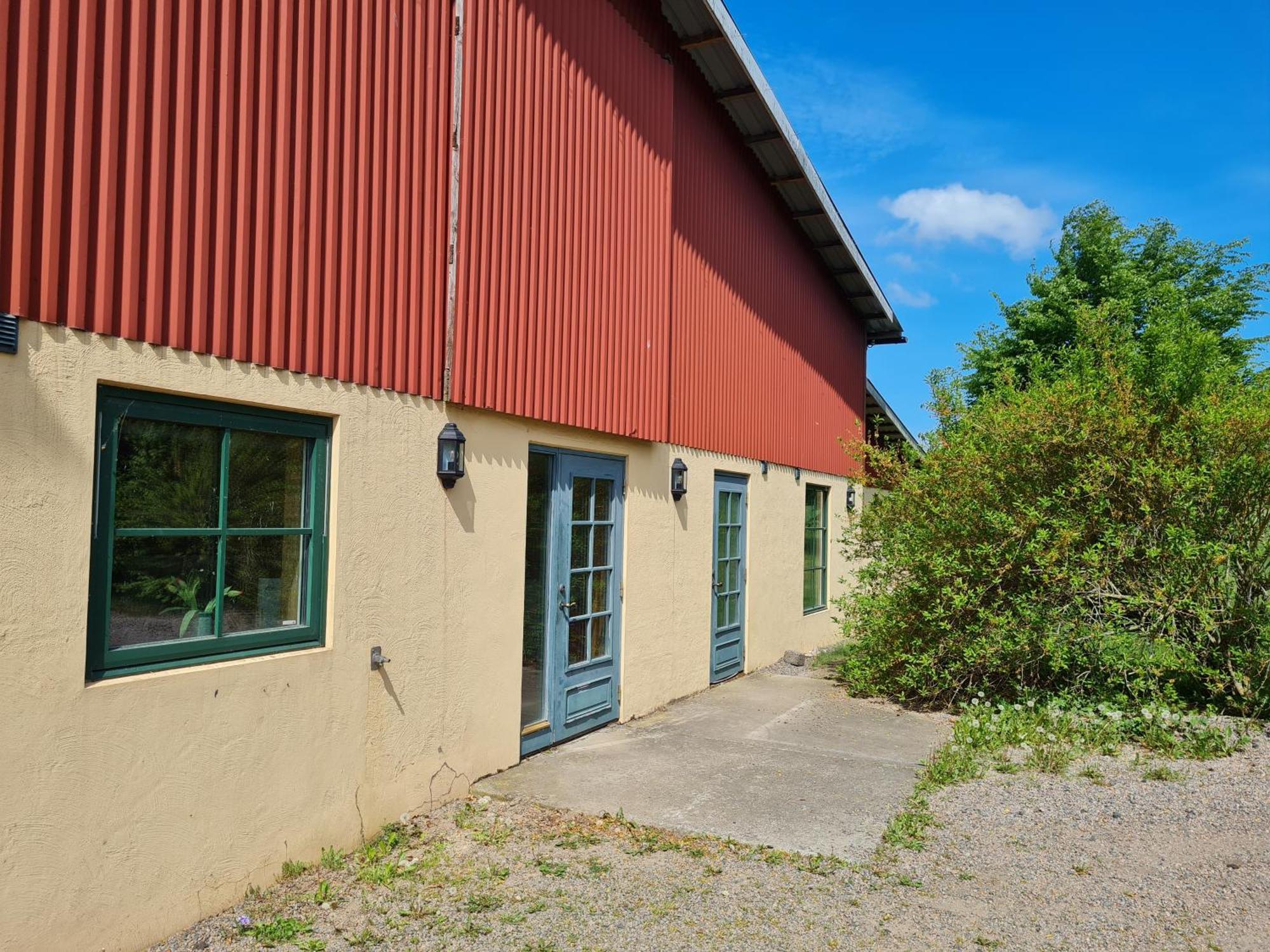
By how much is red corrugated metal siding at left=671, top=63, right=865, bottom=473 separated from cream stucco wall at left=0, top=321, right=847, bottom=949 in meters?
2.45

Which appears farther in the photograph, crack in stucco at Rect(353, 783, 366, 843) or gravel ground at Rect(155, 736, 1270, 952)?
crack in stucco at Rect(353, 783, 366, 843)

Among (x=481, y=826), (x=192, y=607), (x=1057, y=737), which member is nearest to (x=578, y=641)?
(x=481, y=826)

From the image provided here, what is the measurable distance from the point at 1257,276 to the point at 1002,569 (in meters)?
19.6

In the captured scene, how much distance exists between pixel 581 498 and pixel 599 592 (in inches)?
30.8

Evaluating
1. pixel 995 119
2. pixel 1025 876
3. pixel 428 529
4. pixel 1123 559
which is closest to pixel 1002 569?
pixel 1123 559

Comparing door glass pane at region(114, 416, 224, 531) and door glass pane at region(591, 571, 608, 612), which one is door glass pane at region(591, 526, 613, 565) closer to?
door glass pane at region(591, 571, 608, 612)

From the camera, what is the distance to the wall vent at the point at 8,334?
9.92 feet

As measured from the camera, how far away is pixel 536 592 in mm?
6270

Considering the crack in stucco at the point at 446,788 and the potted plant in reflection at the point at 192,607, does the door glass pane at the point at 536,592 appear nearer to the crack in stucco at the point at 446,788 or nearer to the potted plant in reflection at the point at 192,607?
the crack in stucco at the point at 446,788

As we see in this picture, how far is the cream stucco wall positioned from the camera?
3.10m

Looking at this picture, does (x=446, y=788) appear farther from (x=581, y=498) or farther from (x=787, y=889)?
(x=581, y=498)

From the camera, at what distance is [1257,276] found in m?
22.3

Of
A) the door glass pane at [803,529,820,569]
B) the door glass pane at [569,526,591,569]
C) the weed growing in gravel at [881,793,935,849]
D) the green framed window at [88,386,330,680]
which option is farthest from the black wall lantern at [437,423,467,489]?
the door glass pane at [803,529,820,569]

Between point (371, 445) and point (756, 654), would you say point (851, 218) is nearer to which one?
point (756, 654)
